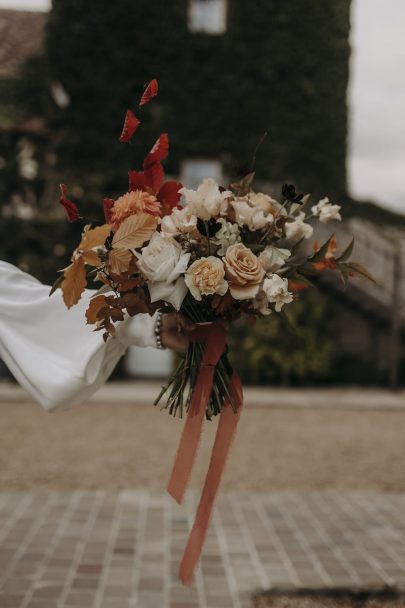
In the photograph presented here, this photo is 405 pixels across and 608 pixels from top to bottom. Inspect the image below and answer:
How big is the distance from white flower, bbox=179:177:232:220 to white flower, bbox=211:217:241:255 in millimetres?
45

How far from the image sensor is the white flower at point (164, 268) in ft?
8.15

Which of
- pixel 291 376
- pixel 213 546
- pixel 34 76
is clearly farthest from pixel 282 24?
pixel 213 546

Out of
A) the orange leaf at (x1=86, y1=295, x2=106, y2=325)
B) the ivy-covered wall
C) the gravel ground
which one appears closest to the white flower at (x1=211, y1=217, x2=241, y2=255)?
the orange leaf at (x1=86, y1=295, x2=106, y2=325)

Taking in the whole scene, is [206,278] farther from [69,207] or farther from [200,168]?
[200,168]

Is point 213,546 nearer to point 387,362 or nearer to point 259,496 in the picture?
point 259,496

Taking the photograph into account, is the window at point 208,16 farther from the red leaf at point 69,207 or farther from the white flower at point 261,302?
the white flower at point 261,302

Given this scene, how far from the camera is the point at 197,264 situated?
2494 mm

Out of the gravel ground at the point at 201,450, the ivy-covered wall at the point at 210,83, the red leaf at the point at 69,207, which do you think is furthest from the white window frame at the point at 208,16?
the red leaf at the point at 69,207

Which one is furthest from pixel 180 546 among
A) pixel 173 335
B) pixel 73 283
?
pixel 73 283

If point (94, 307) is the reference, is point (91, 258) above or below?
above

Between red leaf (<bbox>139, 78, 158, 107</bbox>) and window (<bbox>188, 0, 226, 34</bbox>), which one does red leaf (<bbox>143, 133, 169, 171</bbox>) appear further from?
window (<bbox>188, 0, 226, 34</bbox>)

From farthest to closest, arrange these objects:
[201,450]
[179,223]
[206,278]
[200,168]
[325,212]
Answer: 1. [200,168]
2. [201,450]
3. [325,212]
4. [179,223]
5. [206,278]

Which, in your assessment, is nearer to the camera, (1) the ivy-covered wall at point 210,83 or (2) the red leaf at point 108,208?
(2) the red leaf at point 108,208

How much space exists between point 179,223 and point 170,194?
213 mm
